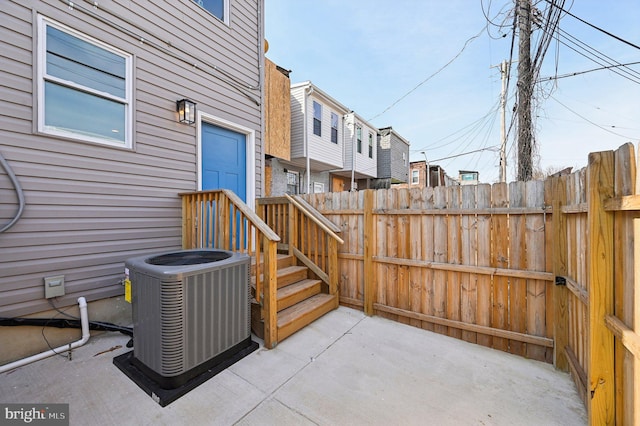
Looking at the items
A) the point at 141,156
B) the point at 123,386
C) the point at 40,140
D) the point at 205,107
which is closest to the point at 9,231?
the point at 40,140

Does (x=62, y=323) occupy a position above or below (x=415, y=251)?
below

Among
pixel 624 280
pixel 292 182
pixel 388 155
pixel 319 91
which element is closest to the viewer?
pixel 624 280

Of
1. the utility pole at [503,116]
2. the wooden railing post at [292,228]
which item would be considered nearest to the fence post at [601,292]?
the wooden railing post at [292,228]

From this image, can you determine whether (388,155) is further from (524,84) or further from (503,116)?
(524,84)

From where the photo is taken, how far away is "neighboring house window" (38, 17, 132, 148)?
2434mm

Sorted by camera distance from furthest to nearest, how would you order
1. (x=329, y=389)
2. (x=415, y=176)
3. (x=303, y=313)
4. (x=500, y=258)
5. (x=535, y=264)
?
(x=415, y=176)
(x=303, y=313)
(x=500, y=258)
(x=535, y=264)
(x=329, y=389)

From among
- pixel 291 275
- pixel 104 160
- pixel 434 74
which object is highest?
pixel 434 74

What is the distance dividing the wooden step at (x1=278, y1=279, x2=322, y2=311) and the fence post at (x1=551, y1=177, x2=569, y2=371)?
2543mm

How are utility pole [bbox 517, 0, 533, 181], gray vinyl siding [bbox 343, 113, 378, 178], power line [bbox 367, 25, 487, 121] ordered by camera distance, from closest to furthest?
utility pole [bbox 517, 0, 533, 181]
power line [bbox 367, 25, 487, 121]
gray vinyl siding [bbox 343, 113, 378, 178]

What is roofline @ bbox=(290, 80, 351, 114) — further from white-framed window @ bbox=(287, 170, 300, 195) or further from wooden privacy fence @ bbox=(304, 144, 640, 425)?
wooden privacy fence @ bbox=(304, 144, 640, 425)

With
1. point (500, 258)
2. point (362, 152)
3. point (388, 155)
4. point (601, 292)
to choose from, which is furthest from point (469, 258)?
point (388, 155)

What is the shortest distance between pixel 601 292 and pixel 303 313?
8.08 feet

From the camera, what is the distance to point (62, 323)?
2455 mm

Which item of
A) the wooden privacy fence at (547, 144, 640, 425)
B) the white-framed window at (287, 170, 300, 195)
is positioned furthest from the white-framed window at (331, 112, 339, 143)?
the wooden privacy fence at (547, 144, 640, 425)
